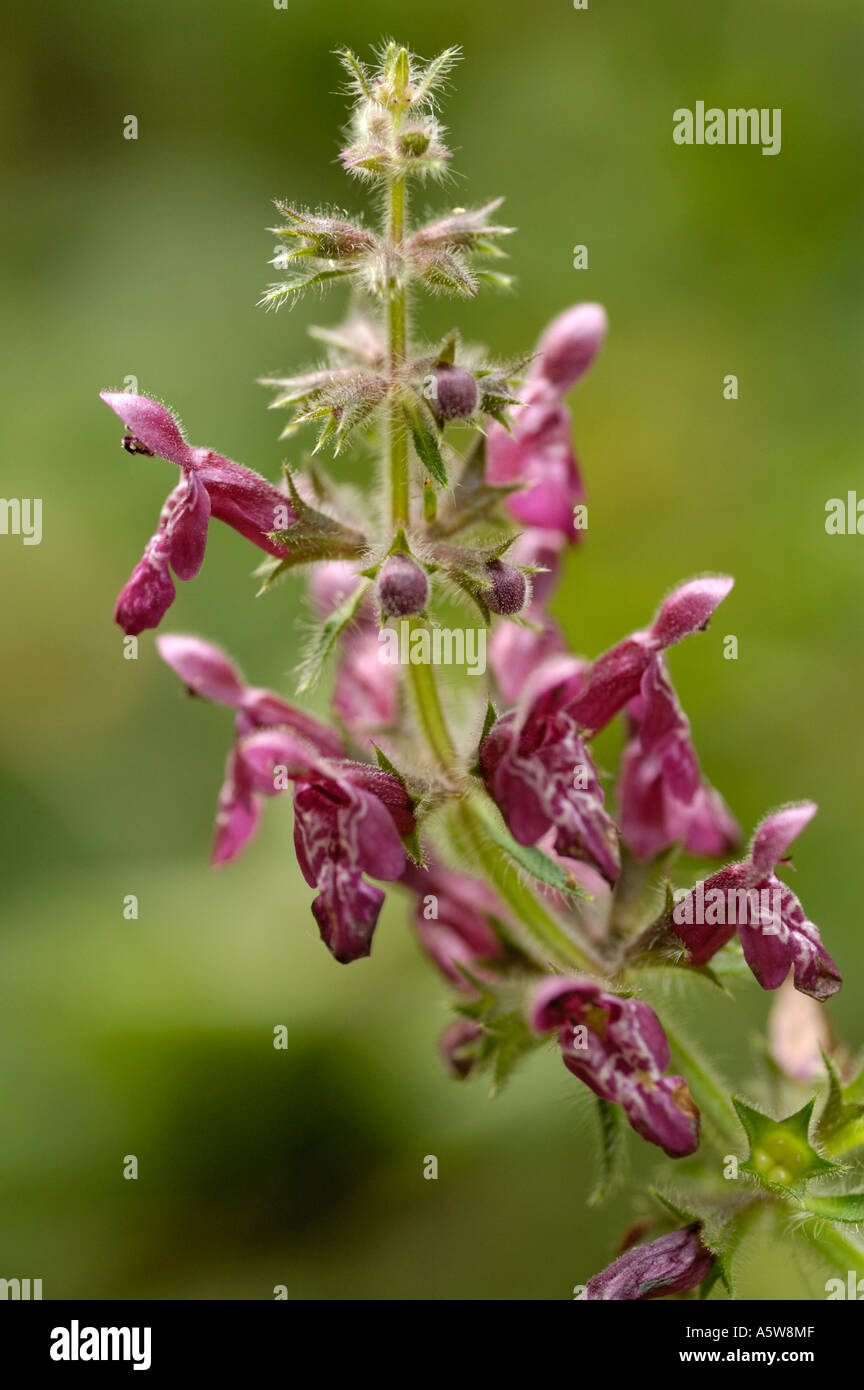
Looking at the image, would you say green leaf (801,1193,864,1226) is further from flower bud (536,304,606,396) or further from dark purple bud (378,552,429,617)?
flower bud (536,304,606,396)

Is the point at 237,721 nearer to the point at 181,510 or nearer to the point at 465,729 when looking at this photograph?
the point at 465,729

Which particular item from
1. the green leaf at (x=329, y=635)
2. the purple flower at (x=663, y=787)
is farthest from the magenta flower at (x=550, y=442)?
the green leaf at (x=329, y=635)

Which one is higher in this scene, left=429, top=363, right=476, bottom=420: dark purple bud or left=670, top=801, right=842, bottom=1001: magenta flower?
left=429, top=363, right=476, bottom=420: dark purple bud

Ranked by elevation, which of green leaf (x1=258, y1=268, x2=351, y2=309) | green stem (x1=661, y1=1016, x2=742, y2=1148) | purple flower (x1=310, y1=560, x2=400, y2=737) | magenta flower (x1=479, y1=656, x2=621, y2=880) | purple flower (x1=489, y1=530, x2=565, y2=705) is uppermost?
green leaf (x1=258, y1=268, x2=351, y2=309)

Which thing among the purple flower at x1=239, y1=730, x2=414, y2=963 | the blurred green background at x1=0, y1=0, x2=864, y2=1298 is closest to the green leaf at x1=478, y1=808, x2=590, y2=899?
the purple flower at x1=239, y1=730, x2=414, y2=963

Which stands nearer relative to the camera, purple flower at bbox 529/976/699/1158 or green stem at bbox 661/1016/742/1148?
purple flower at bbox 529/976/699/1158

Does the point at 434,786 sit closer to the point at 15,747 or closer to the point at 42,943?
the point at 42,943

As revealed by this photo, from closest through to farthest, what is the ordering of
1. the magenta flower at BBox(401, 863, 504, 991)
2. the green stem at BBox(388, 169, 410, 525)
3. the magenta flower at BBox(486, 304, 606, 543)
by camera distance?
the green stem at BBox(388, 169, 410, 525), the magenta flower at BBox(401, 863, 504, 991), the magenta flower at BBox(486, 304, 606, 543)
